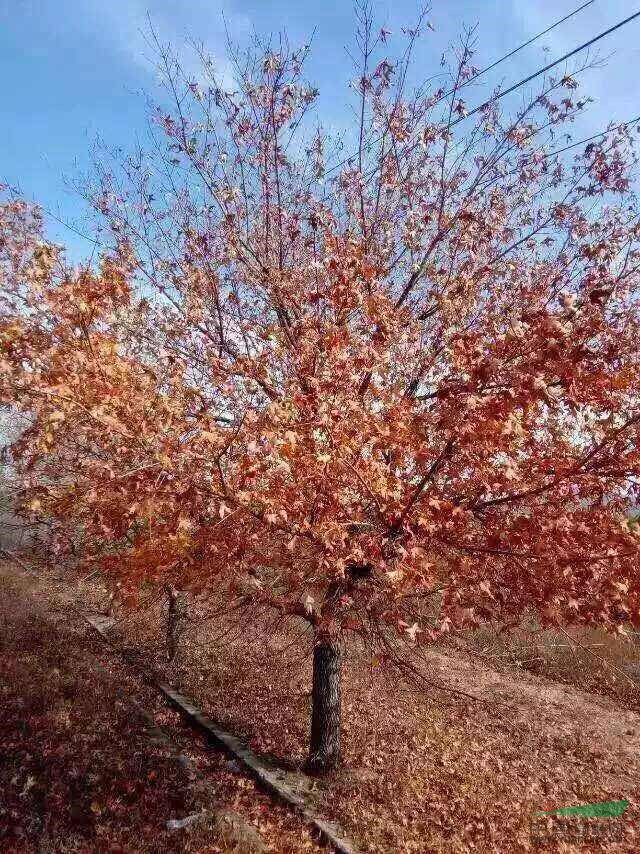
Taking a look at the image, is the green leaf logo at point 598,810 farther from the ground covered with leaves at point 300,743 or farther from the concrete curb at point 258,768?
the concrete curb at point 258,768

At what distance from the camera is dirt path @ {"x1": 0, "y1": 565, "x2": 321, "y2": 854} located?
6602 mm

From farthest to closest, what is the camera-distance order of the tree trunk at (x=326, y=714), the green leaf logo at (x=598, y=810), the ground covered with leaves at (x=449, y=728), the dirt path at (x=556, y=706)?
the dirt path at (x=556, y=706) → the tree trunk at (x=326, y=714) → the green leaf logo at (x=598, y=810) → the ground covered with leaves at (x=449, y=728)

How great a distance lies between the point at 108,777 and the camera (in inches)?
314

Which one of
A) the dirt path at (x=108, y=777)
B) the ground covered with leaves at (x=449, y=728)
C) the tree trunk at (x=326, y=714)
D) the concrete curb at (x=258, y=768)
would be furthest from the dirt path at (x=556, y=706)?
the dirt path at (x=108, y=777)

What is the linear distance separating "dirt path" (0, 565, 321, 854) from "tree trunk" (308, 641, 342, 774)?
3.85 ft

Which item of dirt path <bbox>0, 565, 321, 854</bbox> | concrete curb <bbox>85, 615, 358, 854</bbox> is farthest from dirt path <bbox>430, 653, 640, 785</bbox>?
dirt path <bbox>0, 565, 321, 854</bbox>

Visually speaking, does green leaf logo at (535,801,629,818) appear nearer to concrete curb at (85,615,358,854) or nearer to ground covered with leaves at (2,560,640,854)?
ground covered with leaves at (2,560,640,854)

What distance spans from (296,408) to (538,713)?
1299 cm

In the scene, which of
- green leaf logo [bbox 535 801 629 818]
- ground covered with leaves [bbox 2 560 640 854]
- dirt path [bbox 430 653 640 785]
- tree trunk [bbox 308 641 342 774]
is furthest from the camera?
dirt path [bbox 430 653 640 785]

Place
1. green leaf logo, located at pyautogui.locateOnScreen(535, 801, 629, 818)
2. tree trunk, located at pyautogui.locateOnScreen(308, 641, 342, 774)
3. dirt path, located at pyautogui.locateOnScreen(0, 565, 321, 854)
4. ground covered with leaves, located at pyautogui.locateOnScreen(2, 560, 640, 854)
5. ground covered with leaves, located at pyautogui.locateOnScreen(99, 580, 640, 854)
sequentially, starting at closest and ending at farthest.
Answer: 1. dirt path, located at pyautogui.locateOnScreen(0, 565, 321, 854)
2. ground covered with leaves, located at pyautogui.locateOnScreen(2, 560, 640, 854)
3. ground covered with leaves, located at pyautogui.locateOnScreen(99, 580, 640, 854)
4. green leaf logo, located at pyautogui.locateOnScreen(535, 801, 629, 818)
5. tree trunk, located at pyautogui.locateOnScreen(308, 641, 342, 774)

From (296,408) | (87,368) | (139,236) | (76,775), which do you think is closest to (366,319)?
(296,408)

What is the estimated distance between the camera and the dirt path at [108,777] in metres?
6.60

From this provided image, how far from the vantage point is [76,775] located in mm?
7797

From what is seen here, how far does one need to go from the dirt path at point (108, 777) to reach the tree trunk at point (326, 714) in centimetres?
117
